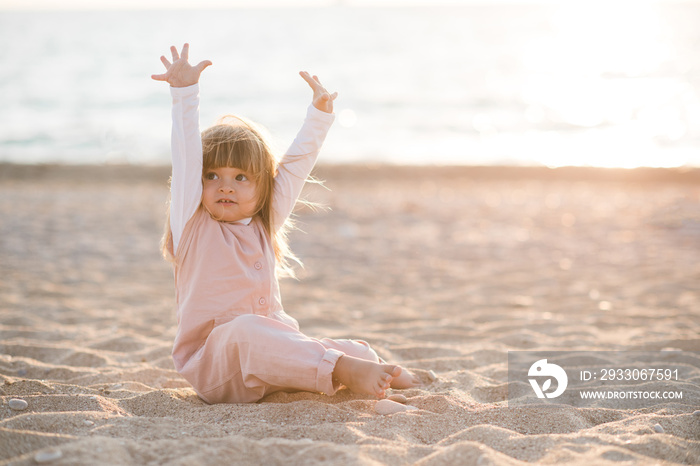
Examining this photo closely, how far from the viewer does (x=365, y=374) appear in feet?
7.93

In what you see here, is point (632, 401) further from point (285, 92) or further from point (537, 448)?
point (285, 92)

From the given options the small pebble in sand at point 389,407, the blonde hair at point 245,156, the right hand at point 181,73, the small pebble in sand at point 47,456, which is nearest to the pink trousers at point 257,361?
the small pebble in sand at point 389,407

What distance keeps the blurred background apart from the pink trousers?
1.04m

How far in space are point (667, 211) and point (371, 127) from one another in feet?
35.3

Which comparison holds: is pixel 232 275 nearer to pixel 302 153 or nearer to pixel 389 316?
pixel 302 153

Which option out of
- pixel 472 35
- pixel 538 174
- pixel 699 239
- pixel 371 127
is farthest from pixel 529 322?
pixel 472 35

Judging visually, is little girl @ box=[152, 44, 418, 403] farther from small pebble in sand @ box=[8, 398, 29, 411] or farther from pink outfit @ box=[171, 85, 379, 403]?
small pebble in sand @ box=[8, 398, 29, 411]

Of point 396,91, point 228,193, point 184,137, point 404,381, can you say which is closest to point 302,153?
point 228,193

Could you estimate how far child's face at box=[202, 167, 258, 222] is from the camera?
2566 mm

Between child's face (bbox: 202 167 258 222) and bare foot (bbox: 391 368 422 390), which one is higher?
child's face (bbox: 202 167 258 222)

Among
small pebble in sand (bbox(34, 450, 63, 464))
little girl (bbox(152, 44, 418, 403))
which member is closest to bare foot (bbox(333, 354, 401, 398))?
little girl (bbox(152, 44, 418, 403))

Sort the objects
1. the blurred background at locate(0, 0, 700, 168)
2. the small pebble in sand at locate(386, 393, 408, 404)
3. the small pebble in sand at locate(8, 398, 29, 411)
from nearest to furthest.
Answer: the small pebble in sand at locate(8, 398, 29, 411) → the small pebble in sand at locate(386, 393, 408, 404) → the blurred background at locate(0, 0, 700, 168)

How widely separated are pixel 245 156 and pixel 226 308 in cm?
60

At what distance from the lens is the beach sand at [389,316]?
6.66 ft
